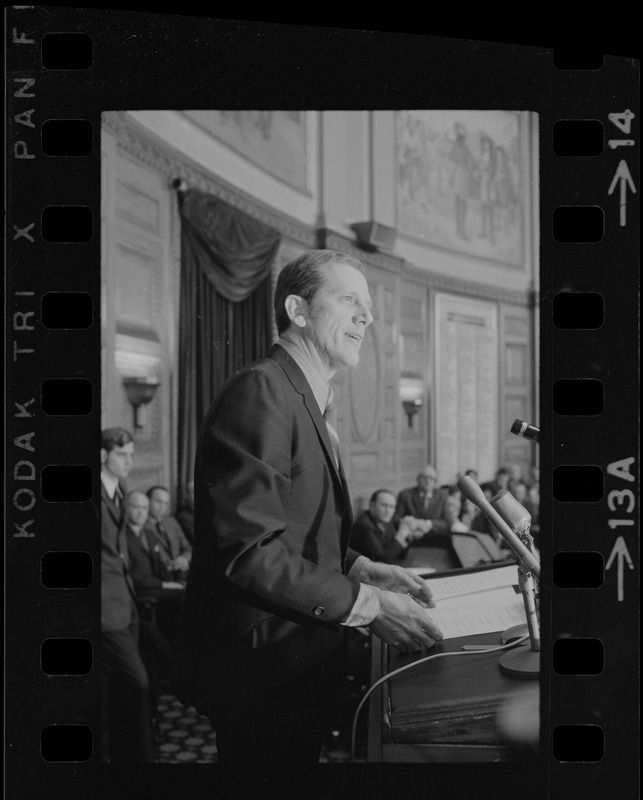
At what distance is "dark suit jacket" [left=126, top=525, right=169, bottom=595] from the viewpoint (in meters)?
1.83

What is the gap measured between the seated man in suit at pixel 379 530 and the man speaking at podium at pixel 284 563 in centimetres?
4

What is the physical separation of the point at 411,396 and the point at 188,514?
0.57 metres

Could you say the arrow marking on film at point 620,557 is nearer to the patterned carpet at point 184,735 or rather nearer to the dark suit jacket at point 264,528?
the dark suit jacket at point 264,528

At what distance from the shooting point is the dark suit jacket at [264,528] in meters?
Answer: 1.70

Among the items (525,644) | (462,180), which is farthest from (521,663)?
(462,180)

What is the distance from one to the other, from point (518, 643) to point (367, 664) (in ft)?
1.07

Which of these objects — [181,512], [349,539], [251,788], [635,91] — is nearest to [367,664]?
[349,539]

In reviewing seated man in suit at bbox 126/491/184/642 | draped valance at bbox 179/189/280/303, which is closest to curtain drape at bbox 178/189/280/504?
draped valance at bbox 179/189/280/303

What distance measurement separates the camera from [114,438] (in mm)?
1815

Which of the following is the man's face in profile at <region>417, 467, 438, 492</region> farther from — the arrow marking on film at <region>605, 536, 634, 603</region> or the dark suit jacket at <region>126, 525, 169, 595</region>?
the dark suit jacket at <region>126, 525, 169, 595</region>

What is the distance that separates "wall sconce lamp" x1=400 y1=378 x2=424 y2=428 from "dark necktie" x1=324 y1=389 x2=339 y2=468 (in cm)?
17

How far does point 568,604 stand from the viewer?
1.90 metres

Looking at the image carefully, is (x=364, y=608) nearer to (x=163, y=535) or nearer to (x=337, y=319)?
(x=163, y=535)

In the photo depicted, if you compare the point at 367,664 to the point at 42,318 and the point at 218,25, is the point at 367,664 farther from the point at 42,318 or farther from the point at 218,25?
the point at 218,25
